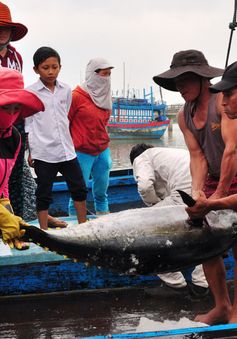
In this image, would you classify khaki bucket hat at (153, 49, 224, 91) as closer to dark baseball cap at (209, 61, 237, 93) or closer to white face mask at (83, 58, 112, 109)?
dark baseball cap at (209, 61, 237, 93)

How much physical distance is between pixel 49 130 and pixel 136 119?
52.0 m

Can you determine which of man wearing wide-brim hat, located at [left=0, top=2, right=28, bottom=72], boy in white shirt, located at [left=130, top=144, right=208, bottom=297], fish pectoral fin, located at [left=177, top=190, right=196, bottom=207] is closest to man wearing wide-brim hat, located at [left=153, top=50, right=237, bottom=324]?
fish pectoral fin, located at [left=177, top=190, right=196, bottom=207]

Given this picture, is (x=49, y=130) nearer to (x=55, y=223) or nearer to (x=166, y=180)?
(x=55, y=223)

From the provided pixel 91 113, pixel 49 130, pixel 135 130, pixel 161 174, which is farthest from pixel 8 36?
pixel 135 130

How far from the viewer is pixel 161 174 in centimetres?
482

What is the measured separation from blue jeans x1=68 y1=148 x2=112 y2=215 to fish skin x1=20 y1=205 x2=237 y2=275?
8.61 feet

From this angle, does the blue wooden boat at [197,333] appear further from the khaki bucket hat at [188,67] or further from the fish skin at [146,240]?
the khaki bucket hat at [188,67]

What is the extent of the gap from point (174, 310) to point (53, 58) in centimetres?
264

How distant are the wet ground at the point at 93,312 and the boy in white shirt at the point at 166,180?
0.14 m

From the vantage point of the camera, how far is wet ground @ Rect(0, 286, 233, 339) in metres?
3.83

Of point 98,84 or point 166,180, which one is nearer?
point 166,180

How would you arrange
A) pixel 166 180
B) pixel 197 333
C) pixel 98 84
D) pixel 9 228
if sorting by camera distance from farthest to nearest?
pixel 98 84, pixel 166 180, pixel 197 333, pixel 9 228

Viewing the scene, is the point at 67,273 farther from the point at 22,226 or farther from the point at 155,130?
the point at 155,130

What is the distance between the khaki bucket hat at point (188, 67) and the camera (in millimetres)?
3371
